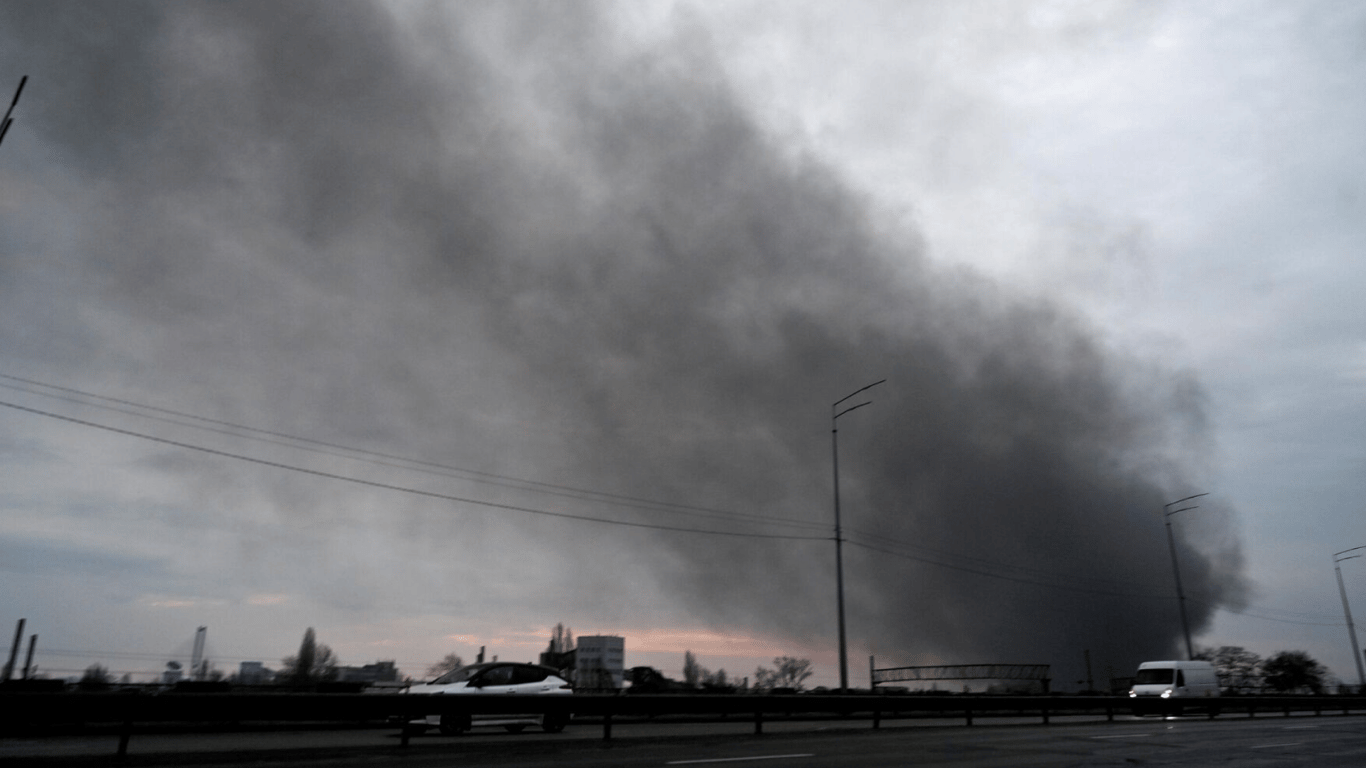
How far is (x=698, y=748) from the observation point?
1498cm

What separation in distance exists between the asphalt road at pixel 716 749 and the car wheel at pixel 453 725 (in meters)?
0.40

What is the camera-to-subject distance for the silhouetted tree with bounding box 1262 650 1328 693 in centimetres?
10406

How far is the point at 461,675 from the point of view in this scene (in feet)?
69.3

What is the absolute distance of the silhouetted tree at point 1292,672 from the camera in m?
104

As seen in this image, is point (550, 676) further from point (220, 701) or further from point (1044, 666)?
point (1044, 666)

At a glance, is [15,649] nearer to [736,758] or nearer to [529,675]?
[529,675]

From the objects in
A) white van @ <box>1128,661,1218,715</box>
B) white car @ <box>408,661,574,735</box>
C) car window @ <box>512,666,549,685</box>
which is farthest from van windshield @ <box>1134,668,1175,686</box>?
car window @ <box>512,666,549,685</box>

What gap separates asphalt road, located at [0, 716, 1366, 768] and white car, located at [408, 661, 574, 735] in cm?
53

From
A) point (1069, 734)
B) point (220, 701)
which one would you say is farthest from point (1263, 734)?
point (220, 701)

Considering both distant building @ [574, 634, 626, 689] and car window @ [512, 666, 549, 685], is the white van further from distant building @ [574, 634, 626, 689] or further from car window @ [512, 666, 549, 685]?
distant building @ [574, 634, 626, 689]

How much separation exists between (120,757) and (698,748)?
9325mm

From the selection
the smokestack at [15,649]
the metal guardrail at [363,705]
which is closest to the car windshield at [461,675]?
the metal guardrail at [363,705]

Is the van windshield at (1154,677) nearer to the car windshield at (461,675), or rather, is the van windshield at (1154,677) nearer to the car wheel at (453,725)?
the car windshield at (461,675)

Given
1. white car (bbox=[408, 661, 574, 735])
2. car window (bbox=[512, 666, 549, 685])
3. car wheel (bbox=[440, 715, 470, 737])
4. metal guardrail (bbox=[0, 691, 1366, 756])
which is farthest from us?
car window (bbox=[512, 666, 549, 685])
